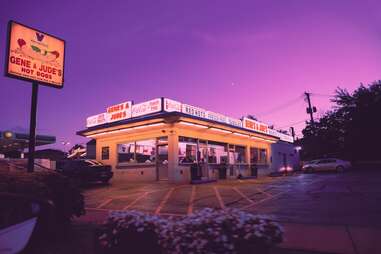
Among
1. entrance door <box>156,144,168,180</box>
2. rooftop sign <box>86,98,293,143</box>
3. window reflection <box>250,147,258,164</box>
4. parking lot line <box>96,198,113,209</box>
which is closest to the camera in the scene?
parking lot line <box>96,198,113,209</box>

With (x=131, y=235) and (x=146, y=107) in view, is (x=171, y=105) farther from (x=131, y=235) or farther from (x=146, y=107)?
(x=131, y=235)

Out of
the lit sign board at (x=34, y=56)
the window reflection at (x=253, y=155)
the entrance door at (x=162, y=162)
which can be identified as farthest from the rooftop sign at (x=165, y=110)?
the lit sign board at (x=34, y=56)

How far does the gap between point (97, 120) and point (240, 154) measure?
12254mm

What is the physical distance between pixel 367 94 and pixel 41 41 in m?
36.7

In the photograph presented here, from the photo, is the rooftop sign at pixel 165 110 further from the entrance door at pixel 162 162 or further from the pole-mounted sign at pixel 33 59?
the pole-mounted sign at pixel 33 59

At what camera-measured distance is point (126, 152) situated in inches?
880

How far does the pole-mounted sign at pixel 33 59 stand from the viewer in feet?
30.0

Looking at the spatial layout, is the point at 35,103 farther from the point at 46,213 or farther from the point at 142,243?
the point at 142,243

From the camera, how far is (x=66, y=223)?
6.54 meters

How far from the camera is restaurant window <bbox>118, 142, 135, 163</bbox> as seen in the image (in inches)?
A: 856

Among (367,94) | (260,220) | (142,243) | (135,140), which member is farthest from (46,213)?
Answer: (367,94)

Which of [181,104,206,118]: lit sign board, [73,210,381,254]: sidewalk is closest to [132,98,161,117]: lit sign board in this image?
[181,104,206,118]: lit sign board

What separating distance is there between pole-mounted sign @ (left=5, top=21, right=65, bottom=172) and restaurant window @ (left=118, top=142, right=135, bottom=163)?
38.2 ft

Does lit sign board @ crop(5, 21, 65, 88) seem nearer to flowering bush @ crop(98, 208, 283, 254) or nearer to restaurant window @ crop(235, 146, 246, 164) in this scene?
flowering bush @ crop(98, 208, 283, 254)
